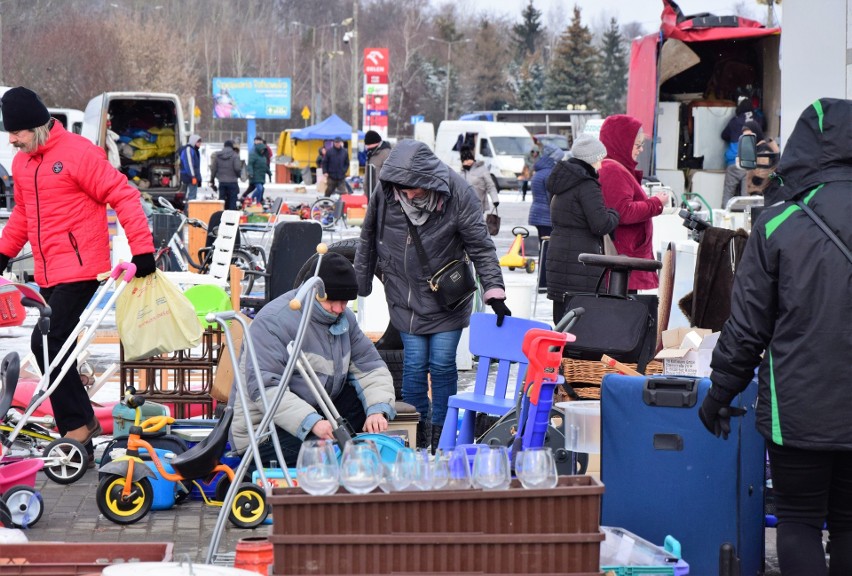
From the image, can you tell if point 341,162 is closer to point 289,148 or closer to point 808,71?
point 289,148

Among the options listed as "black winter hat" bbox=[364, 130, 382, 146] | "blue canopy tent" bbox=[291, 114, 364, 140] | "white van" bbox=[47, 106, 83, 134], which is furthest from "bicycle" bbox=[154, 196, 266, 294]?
"blue canopy tent" bbox=[291, 114, 364, 140]

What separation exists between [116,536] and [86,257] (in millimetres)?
1668

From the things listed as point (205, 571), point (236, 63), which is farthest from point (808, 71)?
point (236, 63)

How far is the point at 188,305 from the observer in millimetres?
6941

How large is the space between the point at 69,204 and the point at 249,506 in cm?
197

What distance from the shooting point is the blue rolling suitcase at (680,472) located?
4902 mm

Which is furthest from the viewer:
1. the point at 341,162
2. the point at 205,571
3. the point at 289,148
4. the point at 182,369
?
the point at 289,148

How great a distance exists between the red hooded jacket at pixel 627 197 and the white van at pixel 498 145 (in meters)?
31.1

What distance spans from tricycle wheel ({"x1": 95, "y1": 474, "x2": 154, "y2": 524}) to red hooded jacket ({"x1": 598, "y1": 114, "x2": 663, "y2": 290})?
11.2 ft

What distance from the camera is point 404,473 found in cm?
371

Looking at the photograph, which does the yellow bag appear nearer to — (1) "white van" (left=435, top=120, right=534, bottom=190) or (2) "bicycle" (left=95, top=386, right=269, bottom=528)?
(2) "bicycle" (left=95, top=386, right=269, bottom=528)

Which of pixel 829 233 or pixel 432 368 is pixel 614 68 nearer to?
pixel 432 368

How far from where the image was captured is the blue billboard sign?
6631cm

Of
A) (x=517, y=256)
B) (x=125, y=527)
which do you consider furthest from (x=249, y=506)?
(x=517, y=256)
